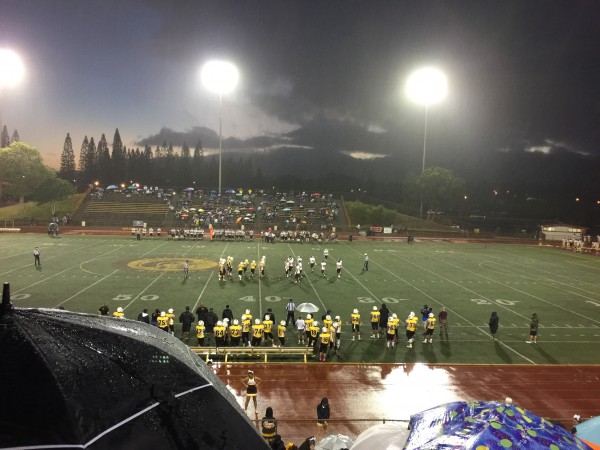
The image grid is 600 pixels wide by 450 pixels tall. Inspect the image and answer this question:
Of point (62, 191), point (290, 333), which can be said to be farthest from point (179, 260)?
point (62, 191)

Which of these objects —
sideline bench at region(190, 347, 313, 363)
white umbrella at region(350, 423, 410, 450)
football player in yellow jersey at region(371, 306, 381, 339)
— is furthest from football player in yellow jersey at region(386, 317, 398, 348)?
white umbrella at region(350, 423, 410, 450)

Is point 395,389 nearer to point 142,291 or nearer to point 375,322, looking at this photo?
point 375,322

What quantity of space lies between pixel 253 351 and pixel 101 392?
13229 millimetres

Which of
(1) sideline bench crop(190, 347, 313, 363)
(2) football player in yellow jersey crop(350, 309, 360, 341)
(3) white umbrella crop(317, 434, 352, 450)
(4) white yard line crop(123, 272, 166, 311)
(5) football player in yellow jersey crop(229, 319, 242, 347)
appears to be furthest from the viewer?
(4) white yard line crop(123, 272, 166, 311)

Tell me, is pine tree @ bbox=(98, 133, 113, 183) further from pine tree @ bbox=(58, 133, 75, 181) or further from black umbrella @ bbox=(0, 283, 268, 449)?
black umbrella @ bbox=(0, 283, 268, 449)

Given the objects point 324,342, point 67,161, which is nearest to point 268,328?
point 324,342

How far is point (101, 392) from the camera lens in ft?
6.02

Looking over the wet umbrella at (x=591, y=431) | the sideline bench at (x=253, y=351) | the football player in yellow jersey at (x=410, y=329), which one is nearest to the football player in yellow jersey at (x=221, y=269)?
the sideline bench at (x=253, y=351)

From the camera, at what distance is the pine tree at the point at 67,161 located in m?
107

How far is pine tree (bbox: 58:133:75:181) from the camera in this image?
10712 cm

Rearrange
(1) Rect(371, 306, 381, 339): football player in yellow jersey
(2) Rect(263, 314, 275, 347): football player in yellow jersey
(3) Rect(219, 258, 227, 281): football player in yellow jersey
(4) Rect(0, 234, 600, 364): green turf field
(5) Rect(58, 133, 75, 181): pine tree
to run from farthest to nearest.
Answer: (5) Rect(58, 133, 75, 181): pine tree → (3) Rect(219, 258, 227, 281): football player in yellow jersey → (1) Rect(371, 306, 381, 339): football player in yellow jersey → (4) Rect(0, 234, 600, 364): green turf field → (2) Rect(263, 314, 275, 347): football player in yellow jersey

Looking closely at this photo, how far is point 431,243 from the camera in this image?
5059 cm

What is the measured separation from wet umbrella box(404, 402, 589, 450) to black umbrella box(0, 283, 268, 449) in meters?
0.94

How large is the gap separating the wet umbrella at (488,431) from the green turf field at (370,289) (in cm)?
1304
